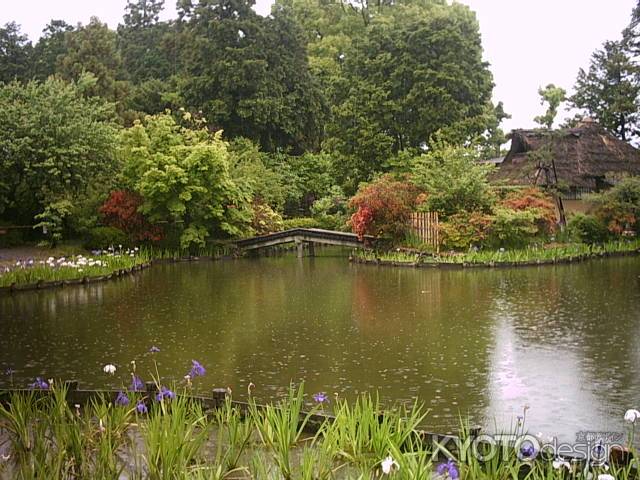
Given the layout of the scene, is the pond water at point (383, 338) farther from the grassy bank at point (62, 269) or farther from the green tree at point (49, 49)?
the green tree at point (49, 49)

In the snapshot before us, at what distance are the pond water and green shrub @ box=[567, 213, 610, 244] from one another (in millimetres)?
4843

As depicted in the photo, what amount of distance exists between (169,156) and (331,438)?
2041 centimetres

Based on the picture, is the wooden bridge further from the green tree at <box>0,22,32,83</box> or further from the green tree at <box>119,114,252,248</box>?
the green tree at <box>0,22,32,83</box>

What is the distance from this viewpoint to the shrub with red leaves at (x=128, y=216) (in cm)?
2386

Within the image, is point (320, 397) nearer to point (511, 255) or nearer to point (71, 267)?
point (71, 267)

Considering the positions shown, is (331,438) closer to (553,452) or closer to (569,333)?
(553,452)

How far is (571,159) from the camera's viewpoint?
27.2 meters

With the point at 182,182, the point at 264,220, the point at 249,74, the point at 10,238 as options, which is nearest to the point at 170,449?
the point at 182,182

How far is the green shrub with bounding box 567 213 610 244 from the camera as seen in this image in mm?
22906

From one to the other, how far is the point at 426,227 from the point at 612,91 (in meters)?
16.4

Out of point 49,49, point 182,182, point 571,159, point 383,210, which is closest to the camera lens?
point 383,210

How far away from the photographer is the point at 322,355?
384 inches

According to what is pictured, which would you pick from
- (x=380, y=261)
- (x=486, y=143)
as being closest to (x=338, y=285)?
(x=380, y=261)

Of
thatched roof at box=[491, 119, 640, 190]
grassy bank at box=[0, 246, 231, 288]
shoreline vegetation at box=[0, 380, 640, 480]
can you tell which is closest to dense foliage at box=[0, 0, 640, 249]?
thatched roof at box=[491, 119, 640, 190]
